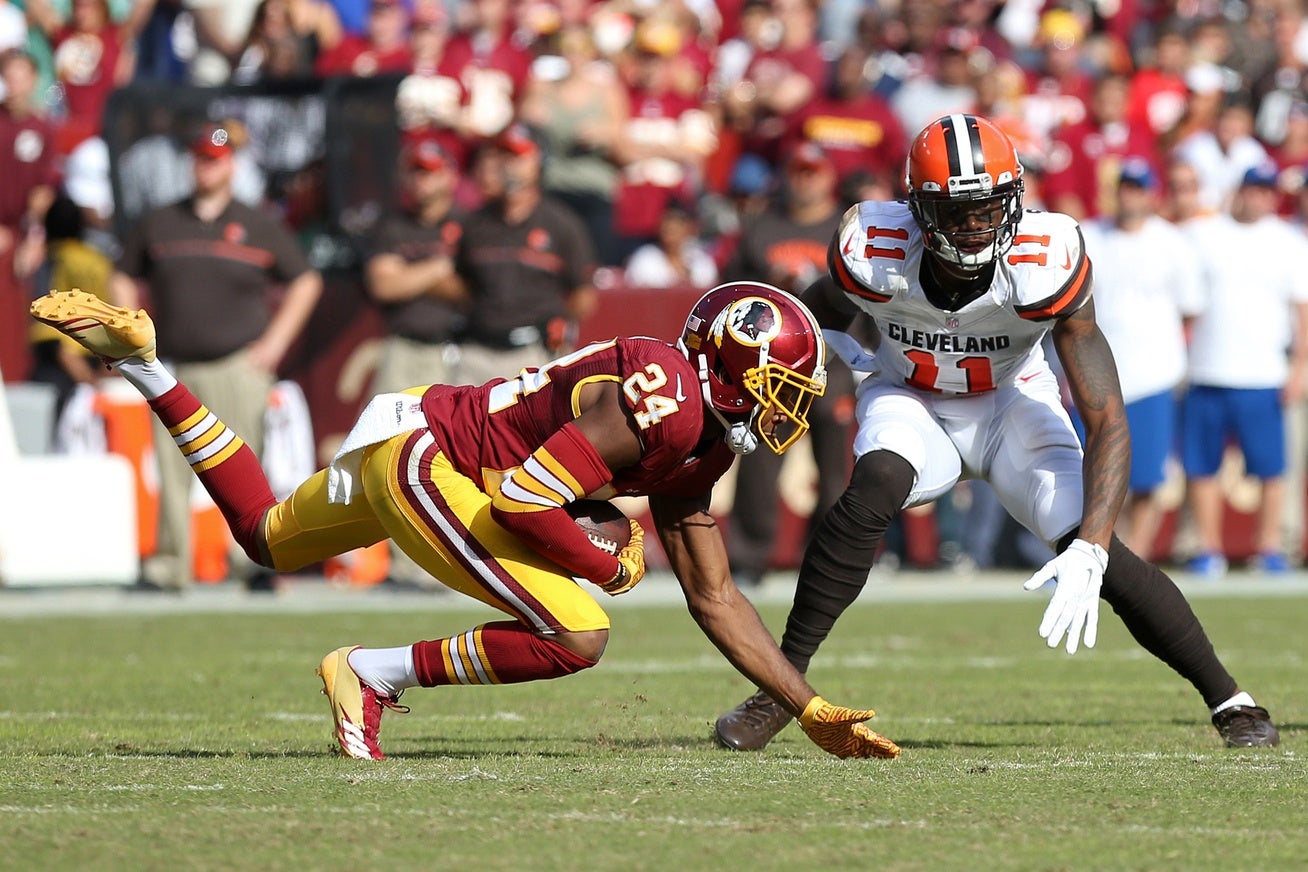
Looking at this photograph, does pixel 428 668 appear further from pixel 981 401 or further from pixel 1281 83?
pixel 1281 83

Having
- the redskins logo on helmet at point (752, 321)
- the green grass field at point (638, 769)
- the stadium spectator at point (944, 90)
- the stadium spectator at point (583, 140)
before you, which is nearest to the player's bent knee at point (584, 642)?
the green grass field at point (638, 769)

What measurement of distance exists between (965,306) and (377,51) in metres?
8.30

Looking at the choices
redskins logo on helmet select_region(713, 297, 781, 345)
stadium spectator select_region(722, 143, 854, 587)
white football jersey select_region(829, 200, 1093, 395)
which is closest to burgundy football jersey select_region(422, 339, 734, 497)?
redskins logo on helmet select_region(713, 297, 781, 345)

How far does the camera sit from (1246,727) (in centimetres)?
519

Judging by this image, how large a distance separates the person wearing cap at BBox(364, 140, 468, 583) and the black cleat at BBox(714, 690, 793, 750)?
5.26 metres

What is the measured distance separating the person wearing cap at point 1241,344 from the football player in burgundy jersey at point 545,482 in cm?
667

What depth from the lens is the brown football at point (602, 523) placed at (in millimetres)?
4711

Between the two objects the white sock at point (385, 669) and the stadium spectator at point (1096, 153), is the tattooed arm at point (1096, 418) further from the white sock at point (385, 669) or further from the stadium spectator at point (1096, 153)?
the stadium spectator at point (1096, 153)

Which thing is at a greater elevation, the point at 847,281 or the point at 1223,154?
the point at 1223,154

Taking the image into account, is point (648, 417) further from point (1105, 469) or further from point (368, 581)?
point (368, 581)

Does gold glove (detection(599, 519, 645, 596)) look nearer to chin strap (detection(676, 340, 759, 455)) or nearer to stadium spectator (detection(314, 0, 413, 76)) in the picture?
chin strap (detection(676, 340, 759, 455))

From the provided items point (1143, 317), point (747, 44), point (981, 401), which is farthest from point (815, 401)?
point (747, 44)

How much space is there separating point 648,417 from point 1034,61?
10.4 metres

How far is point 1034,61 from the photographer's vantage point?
14.1 meters
